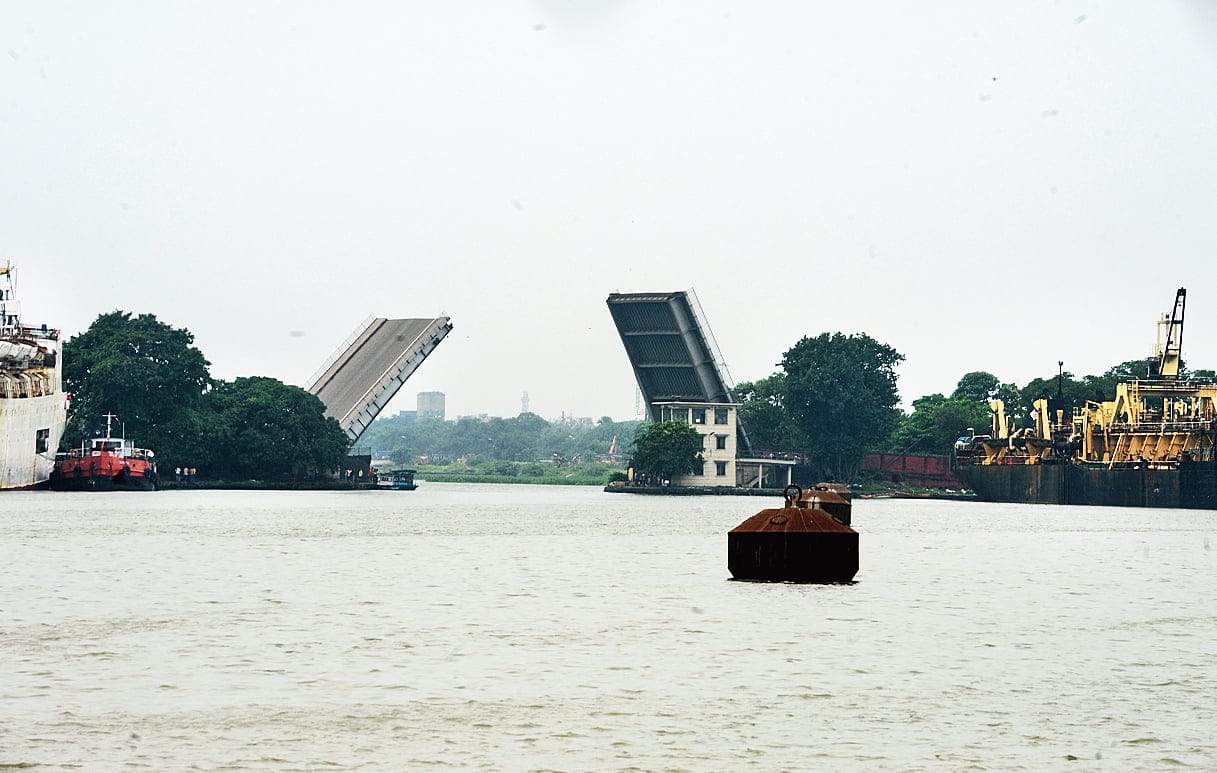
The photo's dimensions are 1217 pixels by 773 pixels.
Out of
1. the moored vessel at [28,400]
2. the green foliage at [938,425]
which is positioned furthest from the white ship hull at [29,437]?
the green foliage at [938,425]

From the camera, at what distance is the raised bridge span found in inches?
2822

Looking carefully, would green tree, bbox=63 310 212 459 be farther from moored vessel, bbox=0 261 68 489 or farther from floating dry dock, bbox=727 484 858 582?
floating dry dock, bbox=727 484 858 582

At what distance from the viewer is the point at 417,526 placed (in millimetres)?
51094

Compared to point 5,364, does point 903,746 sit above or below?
below

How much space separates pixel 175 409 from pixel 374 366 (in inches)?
771

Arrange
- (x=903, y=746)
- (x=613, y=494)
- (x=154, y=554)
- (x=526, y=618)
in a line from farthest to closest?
(x=613, y=494) < (x=154, y=554) < (x=526, y=618) < (x=903, y=746)

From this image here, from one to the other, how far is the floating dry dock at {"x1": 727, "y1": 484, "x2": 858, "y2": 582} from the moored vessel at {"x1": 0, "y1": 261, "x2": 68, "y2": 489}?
5176cm

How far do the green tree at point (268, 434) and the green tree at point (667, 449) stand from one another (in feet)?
65.3

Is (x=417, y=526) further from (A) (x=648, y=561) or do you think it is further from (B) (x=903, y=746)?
(B) (x=903, y=746)

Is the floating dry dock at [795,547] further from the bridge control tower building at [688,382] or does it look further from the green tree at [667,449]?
the green tree at [667,449]

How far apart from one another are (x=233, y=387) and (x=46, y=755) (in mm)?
88378

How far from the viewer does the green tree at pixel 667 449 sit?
324ft

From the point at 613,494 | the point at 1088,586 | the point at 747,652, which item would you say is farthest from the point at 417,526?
the point at 613,494

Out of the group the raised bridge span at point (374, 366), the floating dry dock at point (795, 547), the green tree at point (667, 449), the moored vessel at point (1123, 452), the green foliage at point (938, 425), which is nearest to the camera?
the floating dry dock at point (795, 547)
